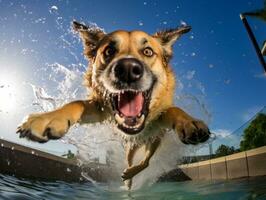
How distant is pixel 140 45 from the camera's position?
4.79 m

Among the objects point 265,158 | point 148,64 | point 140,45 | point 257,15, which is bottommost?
point 265,158

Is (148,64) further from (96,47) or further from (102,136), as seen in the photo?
(102,136)

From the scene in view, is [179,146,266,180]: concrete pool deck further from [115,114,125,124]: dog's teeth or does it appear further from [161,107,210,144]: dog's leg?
[115,114,125,124]: dog's teeth

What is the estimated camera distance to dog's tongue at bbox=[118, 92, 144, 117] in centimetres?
430

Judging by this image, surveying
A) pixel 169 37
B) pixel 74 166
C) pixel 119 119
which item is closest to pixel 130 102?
pixel 119 119

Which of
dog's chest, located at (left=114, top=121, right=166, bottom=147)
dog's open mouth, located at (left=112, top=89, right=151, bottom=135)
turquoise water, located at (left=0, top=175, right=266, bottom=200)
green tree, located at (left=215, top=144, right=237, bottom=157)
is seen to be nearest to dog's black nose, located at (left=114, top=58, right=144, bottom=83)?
dog's open mouth, located at (left=112, top=89, right=151, bottom=135)

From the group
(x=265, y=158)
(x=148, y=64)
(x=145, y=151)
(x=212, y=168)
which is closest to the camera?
(x=148, y=64)

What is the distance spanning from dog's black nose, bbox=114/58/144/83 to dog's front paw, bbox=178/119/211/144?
0.83 metres

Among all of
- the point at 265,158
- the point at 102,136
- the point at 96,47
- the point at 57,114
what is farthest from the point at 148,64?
the point at 265,158

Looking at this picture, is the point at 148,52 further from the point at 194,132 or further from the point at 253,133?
the point at 253,133

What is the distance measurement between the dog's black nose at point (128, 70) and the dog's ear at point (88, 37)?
1.20 metres

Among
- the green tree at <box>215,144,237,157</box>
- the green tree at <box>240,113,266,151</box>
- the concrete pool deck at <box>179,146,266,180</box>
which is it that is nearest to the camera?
the concrete pool deck at <box>179,146,266,180</box>

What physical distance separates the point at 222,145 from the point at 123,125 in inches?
319

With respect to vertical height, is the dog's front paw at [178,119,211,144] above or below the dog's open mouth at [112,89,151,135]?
below
